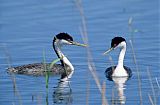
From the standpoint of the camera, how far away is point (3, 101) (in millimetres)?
12453

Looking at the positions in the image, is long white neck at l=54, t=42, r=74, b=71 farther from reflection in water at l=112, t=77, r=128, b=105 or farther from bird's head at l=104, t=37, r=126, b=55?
reflection in water at l=112, t=77, r=128, b=105

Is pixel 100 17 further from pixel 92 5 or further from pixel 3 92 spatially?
pixel 3 92

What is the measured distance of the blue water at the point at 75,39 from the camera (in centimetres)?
1305

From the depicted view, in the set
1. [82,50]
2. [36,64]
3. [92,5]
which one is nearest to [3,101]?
[36,64]

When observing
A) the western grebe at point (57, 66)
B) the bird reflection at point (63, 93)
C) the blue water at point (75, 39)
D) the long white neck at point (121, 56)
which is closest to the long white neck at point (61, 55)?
the western grebe at point (57, 66)

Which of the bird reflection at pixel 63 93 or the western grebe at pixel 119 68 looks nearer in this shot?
the bird reflection at pixel 63 93

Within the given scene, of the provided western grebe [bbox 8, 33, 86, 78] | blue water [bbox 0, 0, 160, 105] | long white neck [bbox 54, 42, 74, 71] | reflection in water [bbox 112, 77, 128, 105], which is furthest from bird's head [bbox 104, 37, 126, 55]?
long white neck [bbox 54, 42, 74, 71]

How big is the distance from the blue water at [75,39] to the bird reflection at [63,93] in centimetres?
2

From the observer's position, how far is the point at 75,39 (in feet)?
56.8

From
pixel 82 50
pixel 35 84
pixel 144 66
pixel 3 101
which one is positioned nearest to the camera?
pixel 3 101

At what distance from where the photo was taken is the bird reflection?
491 inches

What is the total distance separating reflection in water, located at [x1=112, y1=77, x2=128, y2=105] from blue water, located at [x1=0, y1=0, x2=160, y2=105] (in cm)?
8

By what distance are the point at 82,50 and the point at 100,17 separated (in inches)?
92.8

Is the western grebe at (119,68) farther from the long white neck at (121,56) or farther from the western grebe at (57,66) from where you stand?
the western grebe at (57,66)
